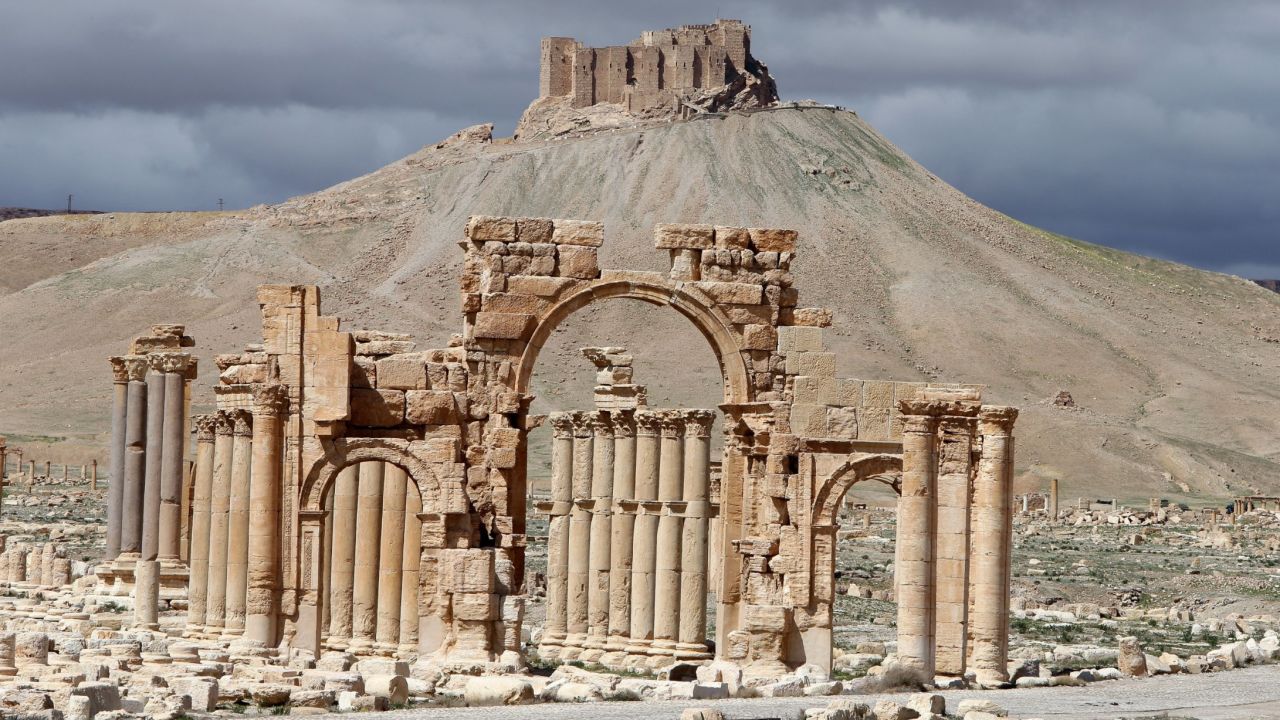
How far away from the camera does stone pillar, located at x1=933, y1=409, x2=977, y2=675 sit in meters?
28.1

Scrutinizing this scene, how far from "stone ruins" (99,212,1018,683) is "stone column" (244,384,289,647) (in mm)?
29

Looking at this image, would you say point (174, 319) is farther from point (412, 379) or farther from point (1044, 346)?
point (412, 379)

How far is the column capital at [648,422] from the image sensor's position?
35812 millimetres

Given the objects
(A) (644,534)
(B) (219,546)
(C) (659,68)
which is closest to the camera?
(B) (219,546)

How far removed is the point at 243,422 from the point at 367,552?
11.0 ft

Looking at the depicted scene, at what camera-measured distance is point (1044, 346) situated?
132m

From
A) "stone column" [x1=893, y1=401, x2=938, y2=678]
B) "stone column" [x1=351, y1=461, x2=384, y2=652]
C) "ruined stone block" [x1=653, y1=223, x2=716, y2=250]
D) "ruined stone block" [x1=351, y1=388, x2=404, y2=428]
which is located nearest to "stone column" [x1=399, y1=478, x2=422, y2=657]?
"stone column" [x1=351, y1=461, x2=384, y2=652]

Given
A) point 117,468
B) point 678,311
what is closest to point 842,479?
point 678,311

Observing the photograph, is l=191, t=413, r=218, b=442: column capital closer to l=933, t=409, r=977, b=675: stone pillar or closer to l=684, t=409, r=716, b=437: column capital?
l=684, t=409, r=716, b=437: column capital

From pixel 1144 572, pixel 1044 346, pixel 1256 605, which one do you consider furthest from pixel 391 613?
pixel 1044 346

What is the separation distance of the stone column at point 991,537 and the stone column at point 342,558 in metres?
9.33

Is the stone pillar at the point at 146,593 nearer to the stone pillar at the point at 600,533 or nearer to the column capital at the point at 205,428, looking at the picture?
the column capital at the point at 205,428

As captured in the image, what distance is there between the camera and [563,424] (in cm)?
3859

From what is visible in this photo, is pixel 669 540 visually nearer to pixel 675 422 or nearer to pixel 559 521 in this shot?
pixel 675 422
